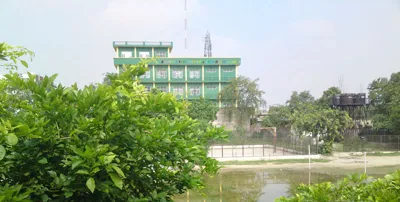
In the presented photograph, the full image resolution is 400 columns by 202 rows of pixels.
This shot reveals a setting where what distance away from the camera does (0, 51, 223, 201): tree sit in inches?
60.0

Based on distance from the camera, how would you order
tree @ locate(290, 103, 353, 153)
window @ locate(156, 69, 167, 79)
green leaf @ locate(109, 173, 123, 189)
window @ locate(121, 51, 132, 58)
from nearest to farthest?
1. green leaf @ locate(109, 173, 123, 189)
2. tree @ locate(290, 103, 353, 153)
3. window @ locate(156, 69, 167, 79)
4. window @ locate(121, 51, 132, 58)

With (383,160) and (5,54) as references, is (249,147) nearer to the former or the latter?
(383,160)

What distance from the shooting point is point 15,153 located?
162 centimetres

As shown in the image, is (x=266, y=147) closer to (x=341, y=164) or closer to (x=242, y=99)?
(x=341, y=164)

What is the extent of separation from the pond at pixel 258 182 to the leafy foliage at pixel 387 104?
37.1 ft

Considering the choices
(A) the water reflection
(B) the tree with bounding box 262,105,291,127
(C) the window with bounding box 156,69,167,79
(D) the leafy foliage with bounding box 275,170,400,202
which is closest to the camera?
(D) the leafy foliage with bounding box 275,170,400,202

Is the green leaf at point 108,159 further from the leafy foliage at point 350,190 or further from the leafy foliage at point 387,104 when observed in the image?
the leafy foliage at point 387,104

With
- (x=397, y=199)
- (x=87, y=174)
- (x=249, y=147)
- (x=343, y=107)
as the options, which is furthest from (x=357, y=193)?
(x=343, y=107)

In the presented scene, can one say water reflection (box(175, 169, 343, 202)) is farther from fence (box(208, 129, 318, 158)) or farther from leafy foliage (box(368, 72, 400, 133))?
leafy foliage (box(368, 72, 400, 133))

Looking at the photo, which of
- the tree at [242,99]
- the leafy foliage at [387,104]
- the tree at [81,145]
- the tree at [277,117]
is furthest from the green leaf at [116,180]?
the tree at [277,117]

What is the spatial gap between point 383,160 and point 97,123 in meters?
23.0

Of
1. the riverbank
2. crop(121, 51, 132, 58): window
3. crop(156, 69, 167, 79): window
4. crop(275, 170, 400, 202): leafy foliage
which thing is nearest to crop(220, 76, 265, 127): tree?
crop(156, 69, 167, 79): window

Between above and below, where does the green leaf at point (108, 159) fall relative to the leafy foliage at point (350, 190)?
above

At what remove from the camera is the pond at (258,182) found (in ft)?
35.8
